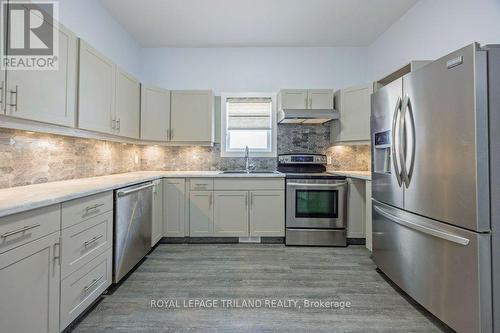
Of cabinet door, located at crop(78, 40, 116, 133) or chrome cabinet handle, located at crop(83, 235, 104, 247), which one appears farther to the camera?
cabinet door, located at crop(78, 40, 116, 133)

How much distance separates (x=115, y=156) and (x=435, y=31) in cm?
405

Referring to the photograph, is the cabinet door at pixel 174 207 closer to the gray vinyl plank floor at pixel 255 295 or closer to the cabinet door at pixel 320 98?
the gray vinyl plank floor at pixel 255 295

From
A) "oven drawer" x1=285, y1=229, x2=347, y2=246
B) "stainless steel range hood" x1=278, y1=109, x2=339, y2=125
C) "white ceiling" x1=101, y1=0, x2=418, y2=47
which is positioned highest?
"white ceiling" x1=101, y1=0, x2=418, y2=47

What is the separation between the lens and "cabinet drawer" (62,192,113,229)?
1431 millimetres

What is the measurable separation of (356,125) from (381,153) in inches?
44.6

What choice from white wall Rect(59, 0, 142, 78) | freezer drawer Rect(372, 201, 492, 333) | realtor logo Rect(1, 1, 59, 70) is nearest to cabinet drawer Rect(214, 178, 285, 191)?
freezer drawer Rect(372, 201, 492, 333)

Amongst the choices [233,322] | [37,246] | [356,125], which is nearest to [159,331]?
[233,322]

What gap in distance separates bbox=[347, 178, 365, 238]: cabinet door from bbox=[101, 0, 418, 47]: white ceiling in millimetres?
2100

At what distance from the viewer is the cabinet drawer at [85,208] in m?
1.43

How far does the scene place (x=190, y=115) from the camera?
343cm

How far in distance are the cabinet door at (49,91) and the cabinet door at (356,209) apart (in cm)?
312

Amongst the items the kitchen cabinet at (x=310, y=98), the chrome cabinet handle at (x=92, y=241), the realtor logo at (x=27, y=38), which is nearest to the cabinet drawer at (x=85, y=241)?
the chrome cabinet handle at (x=92, y=241)

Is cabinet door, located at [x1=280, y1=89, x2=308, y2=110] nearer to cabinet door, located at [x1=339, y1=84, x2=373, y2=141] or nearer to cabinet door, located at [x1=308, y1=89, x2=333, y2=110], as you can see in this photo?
cabinet door, located at [x1=308, y1=89, x2=333, y2=110]

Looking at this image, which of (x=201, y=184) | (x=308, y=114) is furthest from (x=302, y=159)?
(x=201, y=184)
